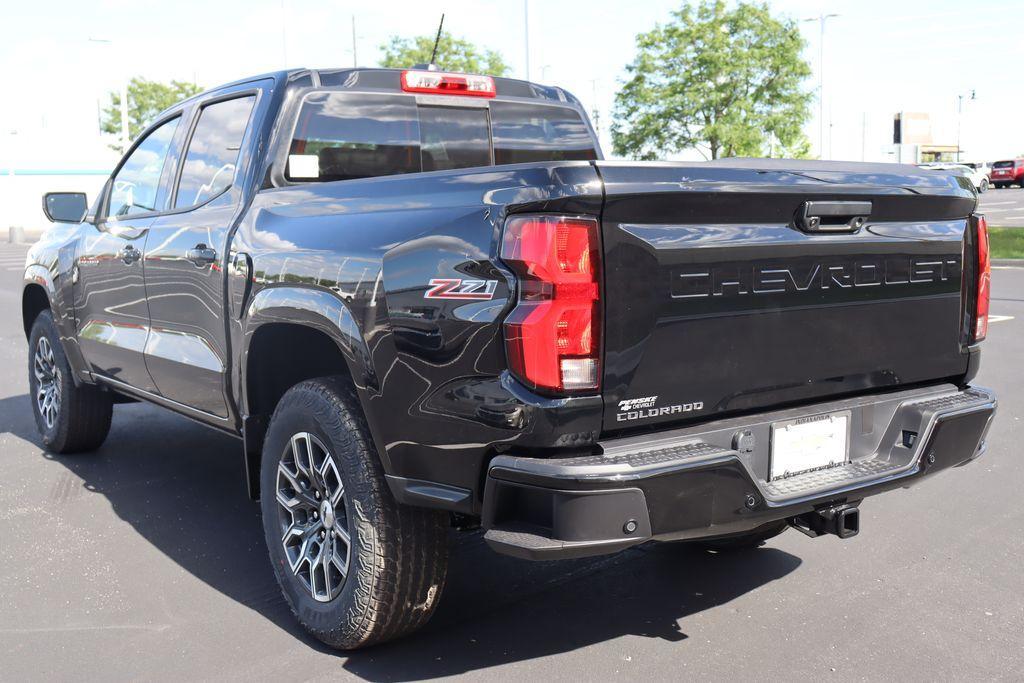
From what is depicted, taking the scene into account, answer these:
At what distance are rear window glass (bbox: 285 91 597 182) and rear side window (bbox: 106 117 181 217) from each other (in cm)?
104

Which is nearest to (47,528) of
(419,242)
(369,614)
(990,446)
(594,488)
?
(369,614)

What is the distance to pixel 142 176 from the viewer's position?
16.5 ft

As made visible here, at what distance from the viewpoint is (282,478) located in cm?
356

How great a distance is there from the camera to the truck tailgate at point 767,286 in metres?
2.71

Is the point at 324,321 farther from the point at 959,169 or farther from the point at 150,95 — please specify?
the point at 150,95

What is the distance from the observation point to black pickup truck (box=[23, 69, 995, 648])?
105 inches

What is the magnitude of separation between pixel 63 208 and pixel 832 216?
4.19m

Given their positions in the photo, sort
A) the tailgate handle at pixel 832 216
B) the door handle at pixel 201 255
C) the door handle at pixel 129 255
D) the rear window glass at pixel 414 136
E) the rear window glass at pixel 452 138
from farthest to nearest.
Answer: the door handle at pixel 129 255
the rear window glass at pixel 452 138
the rear window glass at pixel 414 136
the door handle at pixel 201 255
the tailgate handle at pixel 832 216

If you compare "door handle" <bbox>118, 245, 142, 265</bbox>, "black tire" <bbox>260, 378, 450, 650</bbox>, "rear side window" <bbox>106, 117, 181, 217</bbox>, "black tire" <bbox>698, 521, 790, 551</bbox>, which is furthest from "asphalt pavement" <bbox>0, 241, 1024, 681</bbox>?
"rear side window" <bbox>106, 117, 181, 217</bbox>

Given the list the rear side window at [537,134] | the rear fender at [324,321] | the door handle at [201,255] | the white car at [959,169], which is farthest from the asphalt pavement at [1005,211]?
the rear fender at [324,321]

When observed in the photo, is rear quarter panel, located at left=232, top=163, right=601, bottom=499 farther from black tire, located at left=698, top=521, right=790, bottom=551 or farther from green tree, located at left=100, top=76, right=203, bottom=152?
green tree, located at left=100, top=76, right=203, bottom=152

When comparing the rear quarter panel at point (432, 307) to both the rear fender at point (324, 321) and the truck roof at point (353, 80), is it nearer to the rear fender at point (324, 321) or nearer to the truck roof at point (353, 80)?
the rear fender at point (324, 321)

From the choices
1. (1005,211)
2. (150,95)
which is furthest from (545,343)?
(150,95)

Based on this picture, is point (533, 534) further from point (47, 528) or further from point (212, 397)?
point (47, 528)
